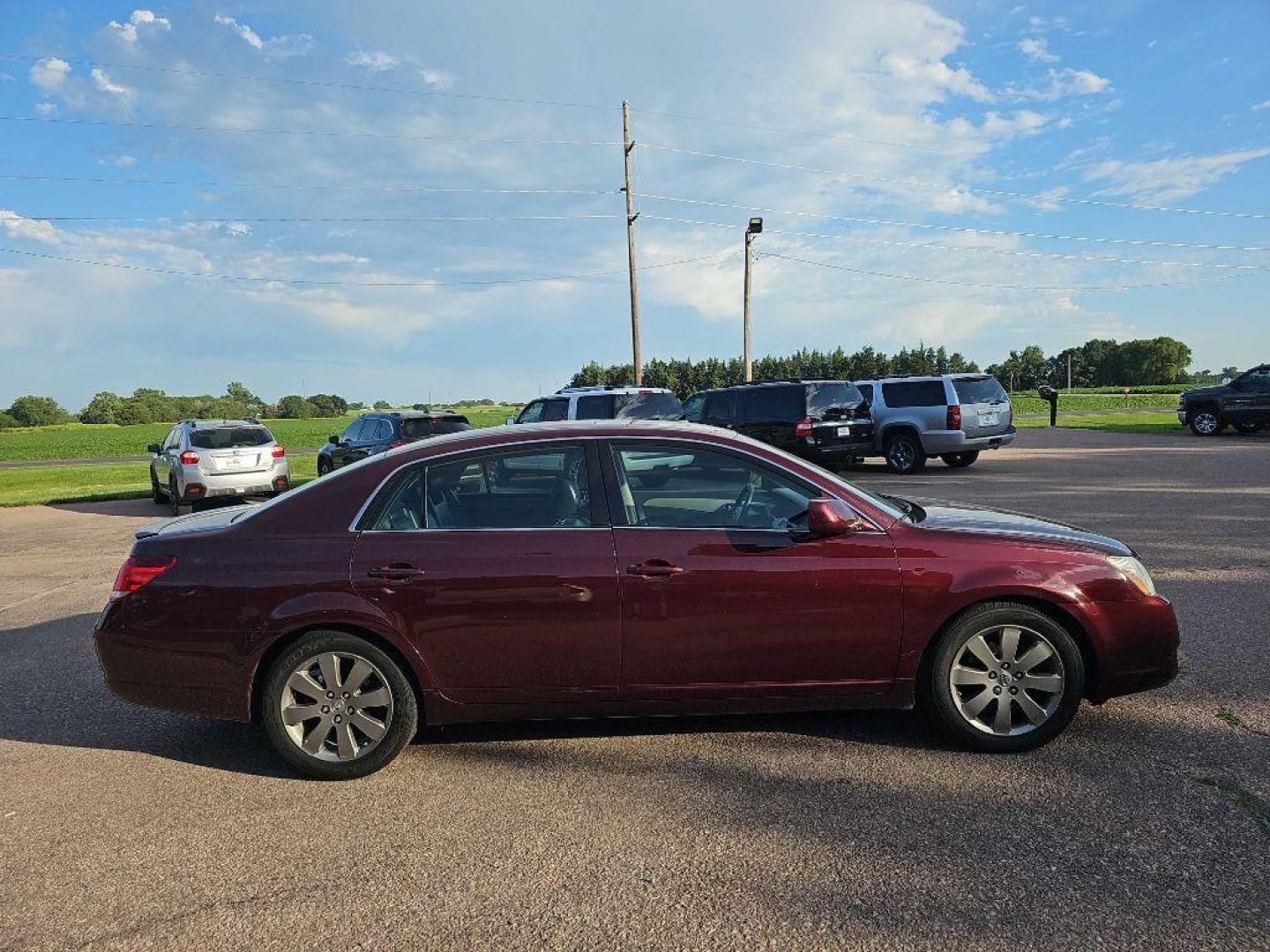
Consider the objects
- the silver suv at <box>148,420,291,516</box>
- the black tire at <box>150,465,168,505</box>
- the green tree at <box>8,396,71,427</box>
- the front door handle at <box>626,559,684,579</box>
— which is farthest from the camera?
the green tree at <box>8,396,71,427</box>

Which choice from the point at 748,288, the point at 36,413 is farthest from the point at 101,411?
the point at 748,288

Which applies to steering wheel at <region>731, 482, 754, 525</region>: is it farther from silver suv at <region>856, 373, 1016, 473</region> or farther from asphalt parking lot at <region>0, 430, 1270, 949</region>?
silver suv at <region>856, 373, 1016, 473</region>

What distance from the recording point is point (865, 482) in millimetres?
15867

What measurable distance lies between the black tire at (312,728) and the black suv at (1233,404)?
1064 inches

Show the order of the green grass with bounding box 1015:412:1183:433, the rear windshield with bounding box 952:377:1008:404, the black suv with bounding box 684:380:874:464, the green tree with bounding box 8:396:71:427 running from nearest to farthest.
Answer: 1. the black suv with bounding box 684:380:874:464
2. the rear windshield with bounding box 952:377:1008:404
3. the green grass with bounding box 1015:412:1183:433
4. the green tree with bounding box 8:396:71:427

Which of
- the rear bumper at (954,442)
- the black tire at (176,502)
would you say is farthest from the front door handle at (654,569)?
the rear bumper at (954,442)

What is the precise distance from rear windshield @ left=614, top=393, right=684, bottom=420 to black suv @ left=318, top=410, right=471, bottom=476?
2.64 metres

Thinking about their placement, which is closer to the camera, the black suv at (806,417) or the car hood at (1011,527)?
the car hood at (1011,527)

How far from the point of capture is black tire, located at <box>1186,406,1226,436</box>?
24.3 m

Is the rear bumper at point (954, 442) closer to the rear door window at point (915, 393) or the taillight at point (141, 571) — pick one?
the rear door window at point (915, 393)

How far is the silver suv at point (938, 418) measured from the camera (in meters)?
17.3

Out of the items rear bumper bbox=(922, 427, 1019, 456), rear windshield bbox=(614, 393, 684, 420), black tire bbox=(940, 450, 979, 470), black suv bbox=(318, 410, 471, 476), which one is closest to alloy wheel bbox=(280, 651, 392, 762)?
rear windshield bbox=(614, 393, 684, 420)

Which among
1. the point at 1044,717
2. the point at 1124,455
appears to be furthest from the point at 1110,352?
the point at 1044,717

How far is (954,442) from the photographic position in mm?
17219
